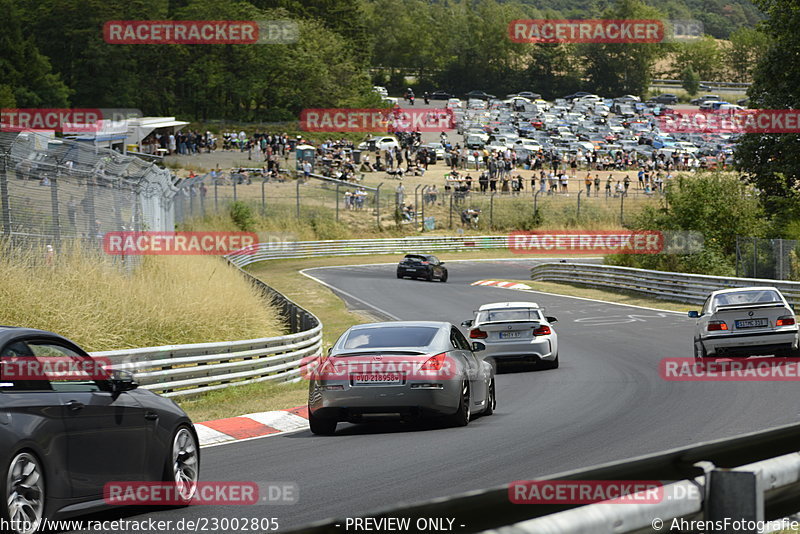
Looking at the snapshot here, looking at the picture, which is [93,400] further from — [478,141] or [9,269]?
[478,141]

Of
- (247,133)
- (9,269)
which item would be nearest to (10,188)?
(9,269)

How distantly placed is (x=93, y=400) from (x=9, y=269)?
385 inches

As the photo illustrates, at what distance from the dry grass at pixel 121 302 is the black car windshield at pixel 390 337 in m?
6.01

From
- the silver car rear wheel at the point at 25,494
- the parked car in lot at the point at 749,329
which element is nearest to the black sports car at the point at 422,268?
the parked car in lot at the point at 749,329

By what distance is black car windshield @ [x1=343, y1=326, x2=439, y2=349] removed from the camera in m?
→ 12.6

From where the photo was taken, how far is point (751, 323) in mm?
19469

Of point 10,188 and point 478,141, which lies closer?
point 10,188

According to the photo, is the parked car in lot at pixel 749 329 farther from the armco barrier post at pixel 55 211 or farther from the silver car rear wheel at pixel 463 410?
the armco barrier post at pixel 55 211

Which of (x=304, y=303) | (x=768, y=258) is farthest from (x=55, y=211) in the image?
(x=768, y=258)

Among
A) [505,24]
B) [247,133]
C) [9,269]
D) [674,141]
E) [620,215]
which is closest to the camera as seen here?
[9,269]

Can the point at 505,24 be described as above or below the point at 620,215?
above

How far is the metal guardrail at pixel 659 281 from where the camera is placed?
107 ft

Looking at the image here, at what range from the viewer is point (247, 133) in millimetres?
95688

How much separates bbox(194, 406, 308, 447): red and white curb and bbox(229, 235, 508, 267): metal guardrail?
41967 millimetres
